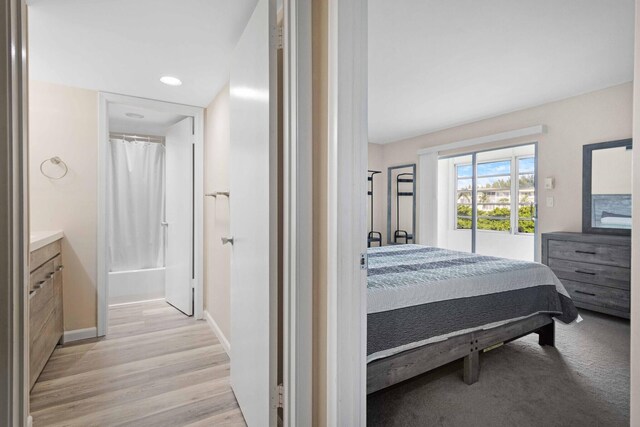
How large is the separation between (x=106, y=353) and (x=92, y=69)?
2150 mm

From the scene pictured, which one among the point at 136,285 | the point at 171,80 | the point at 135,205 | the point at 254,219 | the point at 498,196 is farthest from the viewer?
the point at 498,196

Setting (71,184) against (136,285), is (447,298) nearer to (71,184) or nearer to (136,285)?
(71,184)

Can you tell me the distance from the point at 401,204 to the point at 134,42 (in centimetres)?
497

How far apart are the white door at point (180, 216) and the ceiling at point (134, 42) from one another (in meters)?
0.73

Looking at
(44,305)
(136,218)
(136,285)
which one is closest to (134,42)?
(44,305)

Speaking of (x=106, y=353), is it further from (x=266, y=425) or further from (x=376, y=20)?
(x=376, y=20)

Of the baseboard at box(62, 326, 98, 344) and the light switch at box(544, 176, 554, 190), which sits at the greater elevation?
the light switch at box(544, 176, 554, 190)

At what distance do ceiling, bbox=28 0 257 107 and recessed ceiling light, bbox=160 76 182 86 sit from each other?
4 cm

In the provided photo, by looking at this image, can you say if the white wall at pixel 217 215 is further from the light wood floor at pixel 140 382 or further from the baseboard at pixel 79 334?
the baseboard at pixel 79 334

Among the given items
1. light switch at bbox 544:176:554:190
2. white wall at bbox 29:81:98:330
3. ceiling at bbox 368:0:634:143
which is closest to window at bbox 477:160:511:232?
light switch at bbox 544:176:554:190

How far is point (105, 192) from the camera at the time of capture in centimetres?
278

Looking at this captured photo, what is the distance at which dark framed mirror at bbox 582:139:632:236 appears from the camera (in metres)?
3.22

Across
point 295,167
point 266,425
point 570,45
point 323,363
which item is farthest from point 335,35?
point 570,45

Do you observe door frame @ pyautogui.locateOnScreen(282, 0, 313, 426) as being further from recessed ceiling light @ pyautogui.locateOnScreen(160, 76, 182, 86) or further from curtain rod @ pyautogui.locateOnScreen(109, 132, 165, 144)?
curtain rod @ pyautogui.locateOnScreen(109, 132, 165, 144)
